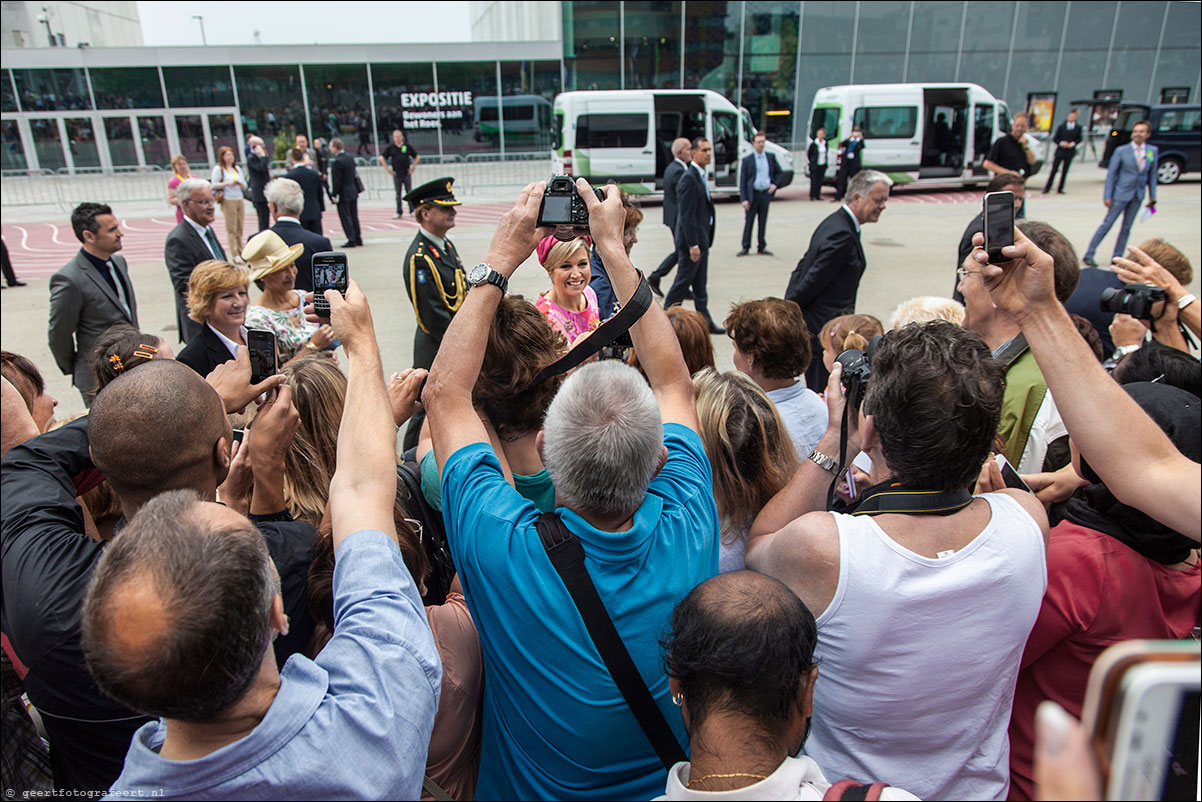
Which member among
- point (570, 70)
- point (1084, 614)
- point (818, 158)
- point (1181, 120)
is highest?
point (570, 70)

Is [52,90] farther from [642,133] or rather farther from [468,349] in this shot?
[468,349]

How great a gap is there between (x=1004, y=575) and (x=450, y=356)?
1.41 metres

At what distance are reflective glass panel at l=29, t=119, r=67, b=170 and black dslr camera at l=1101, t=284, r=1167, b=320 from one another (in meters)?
33.1

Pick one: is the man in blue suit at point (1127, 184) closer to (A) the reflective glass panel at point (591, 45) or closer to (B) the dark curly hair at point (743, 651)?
(B) the dark curly hair at point (743, 651)

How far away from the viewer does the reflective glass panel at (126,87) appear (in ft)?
87.6

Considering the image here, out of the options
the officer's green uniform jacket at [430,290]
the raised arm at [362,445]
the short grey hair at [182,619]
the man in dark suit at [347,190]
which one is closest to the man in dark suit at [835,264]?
the officer's green uniform jacket at [430,290]

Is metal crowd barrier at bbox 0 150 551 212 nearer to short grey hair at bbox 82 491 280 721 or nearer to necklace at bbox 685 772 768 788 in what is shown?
short grey hair at bbox 82 491 280 721

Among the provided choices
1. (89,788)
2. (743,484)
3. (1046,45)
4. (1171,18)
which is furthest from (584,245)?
(1171,18)

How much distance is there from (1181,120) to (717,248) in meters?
15.5

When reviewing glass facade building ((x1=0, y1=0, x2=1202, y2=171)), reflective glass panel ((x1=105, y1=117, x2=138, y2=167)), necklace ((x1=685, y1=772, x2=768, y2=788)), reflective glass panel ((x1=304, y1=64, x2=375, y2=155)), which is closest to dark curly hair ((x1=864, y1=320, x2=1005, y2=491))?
necklace ((x1=685, y1=772, x2=768, y2=788))

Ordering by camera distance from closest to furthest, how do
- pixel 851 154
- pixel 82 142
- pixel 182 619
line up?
1. pixel 182 619
2. pixel 851 154
3. pixel 82 142

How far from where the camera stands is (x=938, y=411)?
160 centimetres

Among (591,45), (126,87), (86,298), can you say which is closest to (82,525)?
(86,298)

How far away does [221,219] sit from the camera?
17500 mm
